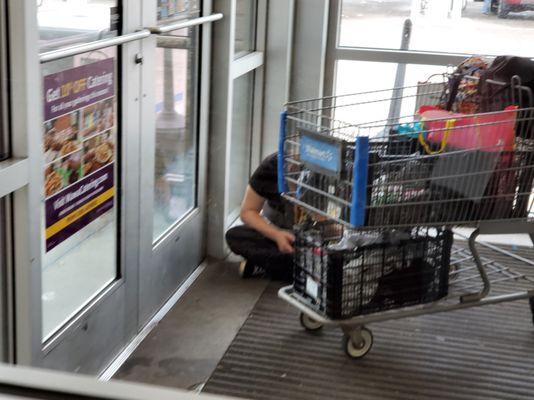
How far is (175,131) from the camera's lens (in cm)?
301

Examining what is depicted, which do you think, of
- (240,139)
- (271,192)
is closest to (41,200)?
(271,192)

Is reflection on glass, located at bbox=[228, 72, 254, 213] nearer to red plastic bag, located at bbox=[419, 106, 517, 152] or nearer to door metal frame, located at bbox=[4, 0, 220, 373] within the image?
door metal frame, located at bbox=[4, 0, 220, 373]

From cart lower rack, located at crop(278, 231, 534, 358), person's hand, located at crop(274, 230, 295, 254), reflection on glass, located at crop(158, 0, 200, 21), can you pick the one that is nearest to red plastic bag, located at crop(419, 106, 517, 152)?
cart lower rack, located at crop(278, 231, 534, 358)

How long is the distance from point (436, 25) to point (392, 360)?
162 centimetres

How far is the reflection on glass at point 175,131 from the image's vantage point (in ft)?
9.30

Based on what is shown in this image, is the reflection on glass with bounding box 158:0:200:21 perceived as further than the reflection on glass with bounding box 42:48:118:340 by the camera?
Yes

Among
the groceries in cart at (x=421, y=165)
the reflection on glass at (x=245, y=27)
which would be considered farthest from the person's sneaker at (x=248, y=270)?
the reflection on glass at (x=245, y=27)

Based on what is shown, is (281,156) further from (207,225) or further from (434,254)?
(207,225)

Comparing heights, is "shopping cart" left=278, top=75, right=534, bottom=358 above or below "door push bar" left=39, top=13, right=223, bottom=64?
below

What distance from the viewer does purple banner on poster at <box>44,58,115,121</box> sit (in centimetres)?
199

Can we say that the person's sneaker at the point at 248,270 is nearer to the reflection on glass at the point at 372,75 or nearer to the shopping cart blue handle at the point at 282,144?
the shopping cart blue handle at the point at 282,144

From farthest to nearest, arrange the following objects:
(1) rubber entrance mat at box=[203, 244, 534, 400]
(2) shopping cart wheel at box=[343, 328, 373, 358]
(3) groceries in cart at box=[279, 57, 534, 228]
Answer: (2) shopping cart wheel at box=[343, 328, 373, 358], (1) rubber entrance mat at box=[203, 244, 534, 400], (3) groceries in cart at box=[279, 57, 534, 228]

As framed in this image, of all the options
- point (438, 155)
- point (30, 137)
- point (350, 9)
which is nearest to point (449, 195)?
point (438, 155)

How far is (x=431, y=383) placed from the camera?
2523 millimetres
